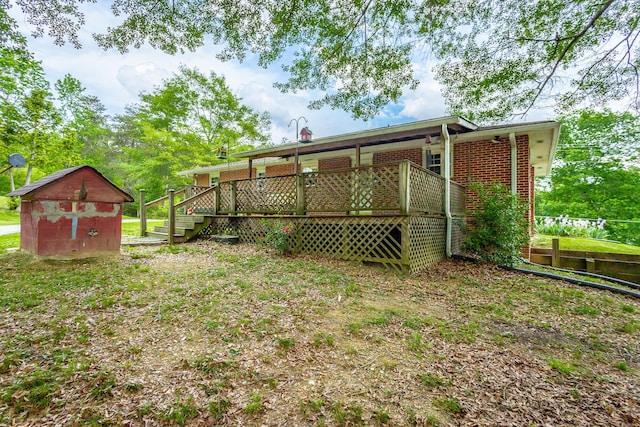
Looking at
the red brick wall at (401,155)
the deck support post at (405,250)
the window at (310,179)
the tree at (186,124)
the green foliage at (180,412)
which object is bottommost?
the green foliage at (180,412)

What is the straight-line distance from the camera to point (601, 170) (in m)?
20.7

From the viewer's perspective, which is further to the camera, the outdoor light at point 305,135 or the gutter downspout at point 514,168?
the outdoor light at point 305,135

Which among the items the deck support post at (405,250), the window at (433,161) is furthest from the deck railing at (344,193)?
the window at (433,161)

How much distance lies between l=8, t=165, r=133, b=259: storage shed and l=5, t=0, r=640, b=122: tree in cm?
242

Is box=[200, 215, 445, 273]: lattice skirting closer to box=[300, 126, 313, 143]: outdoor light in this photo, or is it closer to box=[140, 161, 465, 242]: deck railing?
box=[140, 161, 465, 242]: deck railing

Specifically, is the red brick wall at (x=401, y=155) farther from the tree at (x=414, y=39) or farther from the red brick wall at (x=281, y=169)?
the red brick wall at (x=281, y=169)

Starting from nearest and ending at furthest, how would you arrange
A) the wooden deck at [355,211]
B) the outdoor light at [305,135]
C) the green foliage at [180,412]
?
the green foliage at [180,412], the wooden deck at [355,211], the outdoor light at [305,135]

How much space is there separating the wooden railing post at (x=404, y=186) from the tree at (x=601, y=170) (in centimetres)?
2075

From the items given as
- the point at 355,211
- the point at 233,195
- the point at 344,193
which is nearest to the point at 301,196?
the point at 344,193

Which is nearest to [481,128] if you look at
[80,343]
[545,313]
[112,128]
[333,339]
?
[545,313]

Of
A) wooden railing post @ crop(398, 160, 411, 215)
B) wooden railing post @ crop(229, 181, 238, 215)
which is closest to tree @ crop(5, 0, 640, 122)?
wooden railing post @ crop(398, 160, 411, 215)

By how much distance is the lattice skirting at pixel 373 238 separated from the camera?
240 inches

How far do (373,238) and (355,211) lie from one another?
4.70 ft

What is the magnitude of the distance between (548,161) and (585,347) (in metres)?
10.5
